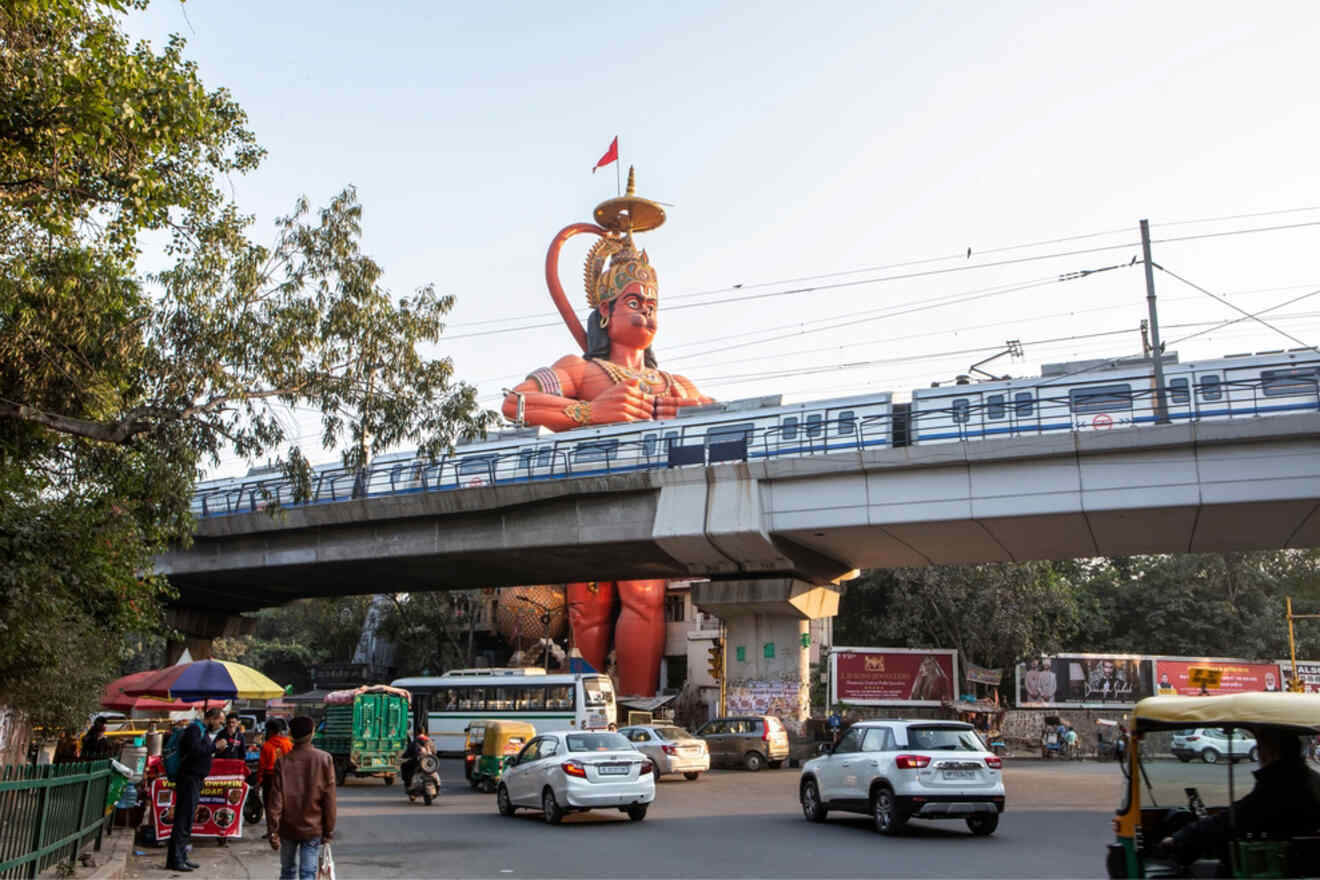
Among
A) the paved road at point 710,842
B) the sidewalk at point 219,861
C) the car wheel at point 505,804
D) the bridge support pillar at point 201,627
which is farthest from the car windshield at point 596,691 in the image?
the bridge support pillar at point 201,627

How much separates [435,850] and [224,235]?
8.40 metres

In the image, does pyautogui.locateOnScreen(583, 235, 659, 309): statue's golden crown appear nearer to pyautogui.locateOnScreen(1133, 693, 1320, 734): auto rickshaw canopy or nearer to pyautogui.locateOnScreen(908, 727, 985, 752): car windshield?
pyautogui.locateOnScreen(908, 727, 985, 752): car windshield

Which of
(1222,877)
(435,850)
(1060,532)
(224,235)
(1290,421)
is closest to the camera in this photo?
(1222,877)

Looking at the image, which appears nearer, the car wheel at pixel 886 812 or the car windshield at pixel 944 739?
the car wheel at pixel 886 812

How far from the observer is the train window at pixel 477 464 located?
36094mm

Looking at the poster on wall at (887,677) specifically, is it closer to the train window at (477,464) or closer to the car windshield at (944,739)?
the train window at (477,464)

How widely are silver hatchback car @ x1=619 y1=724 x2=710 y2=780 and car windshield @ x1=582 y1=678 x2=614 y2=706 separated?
5534mm

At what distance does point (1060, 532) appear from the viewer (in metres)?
28.3

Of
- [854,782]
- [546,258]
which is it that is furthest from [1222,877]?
[546,258]

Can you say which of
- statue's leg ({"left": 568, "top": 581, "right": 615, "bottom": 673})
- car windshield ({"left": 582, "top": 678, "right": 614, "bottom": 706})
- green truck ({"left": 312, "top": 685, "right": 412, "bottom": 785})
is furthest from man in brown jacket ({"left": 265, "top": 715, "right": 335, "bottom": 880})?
statue's leg ({"left": 568, "top": 581, "right": 615, "bottom": 673})

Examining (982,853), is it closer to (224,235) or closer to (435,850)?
(435,850)

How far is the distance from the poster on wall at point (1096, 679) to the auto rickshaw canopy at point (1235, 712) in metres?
36.6

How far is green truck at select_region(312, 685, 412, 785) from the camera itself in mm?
24391

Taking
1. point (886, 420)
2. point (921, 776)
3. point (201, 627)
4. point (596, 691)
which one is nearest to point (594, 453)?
point (596, 691)
